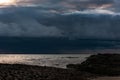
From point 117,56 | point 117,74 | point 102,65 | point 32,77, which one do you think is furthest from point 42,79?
point 117,56

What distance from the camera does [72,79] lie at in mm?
44562

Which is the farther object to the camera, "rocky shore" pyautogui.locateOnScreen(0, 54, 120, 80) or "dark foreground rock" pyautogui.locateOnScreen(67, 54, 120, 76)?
"dark foreground rock" pyautogui.locateOnScreen(67, 54, 120, 76)

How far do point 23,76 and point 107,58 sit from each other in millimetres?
39173

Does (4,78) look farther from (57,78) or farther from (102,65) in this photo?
(102,65)

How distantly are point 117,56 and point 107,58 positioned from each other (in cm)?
261

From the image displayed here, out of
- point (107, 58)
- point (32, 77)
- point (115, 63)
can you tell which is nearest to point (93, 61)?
point (107, 58)

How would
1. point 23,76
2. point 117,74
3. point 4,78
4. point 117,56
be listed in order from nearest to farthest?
point 4,78 < point 23,76 < point 117,74 < point 117,56

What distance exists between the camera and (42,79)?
40.3 m

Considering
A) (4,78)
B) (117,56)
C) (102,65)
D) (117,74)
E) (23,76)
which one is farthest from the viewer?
(117,56)

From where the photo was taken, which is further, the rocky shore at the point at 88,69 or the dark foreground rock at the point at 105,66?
the dark foreground rock at the point at 105,66

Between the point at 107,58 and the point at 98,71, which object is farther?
the point at 107,58

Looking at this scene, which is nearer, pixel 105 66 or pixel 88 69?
pixel 105 66

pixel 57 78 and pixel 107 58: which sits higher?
pixel 107 58

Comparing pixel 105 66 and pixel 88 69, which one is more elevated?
pixel 105 66
